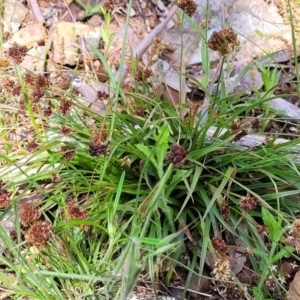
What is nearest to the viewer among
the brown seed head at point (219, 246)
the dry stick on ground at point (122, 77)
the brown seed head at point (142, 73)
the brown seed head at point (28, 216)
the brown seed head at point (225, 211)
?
the brown seed head at point (28, 216)

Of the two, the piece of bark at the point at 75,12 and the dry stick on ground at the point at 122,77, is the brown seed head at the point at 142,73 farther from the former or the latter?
the piece of bark at the point at 75,12

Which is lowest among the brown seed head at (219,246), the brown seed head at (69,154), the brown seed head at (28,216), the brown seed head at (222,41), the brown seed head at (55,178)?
the brown seed head at (55,178)

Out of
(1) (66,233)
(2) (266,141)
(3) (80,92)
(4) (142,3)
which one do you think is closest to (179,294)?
(1) (66,233)

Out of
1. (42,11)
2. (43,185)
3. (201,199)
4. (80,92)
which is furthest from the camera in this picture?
(42,11)

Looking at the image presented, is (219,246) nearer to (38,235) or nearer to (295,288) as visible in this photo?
(295,288)

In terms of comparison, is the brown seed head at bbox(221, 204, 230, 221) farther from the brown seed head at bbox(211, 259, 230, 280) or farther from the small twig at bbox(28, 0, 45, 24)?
the small twig at bbox(28, 0, 45, 24)

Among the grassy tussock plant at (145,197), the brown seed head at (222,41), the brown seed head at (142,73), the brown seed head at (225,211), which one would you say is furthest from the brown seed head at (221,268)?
the brown seed head at (142,73)

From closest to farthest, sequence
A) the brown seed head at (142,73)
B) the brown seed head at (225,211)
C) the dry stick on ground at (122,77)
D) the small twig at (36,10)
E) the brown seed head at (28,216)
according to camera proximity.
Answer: the brown seed head at (28,216)
the brown seed head at (225,211)
the brown seed head at (142,73)
the dry stick on ground at (122,77)
the small twig at (36,10)

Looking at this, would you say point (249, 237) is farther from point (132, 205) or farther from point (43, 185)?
point (43, 185)
